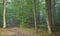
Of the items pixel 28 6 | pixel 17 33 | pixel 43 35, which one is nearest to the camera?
pixel 43 35

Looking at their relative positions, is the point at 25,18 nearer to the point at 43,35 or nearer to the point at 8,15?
the point at 8,15

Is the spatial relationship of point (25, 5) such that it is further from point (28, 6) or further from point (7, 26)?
point (7, 26)

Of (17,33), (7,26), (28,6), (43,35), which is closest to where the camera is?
(43,35)

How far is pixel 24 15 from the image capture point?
9.56 meters

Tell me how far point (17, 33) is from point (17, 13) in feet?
6.00

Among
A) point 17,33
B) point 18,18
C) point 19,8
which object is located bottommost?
point 17,33

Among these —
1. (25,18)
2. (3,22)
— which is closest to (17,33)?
(25,18)

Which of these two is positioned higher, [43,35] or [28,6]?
[28,6]

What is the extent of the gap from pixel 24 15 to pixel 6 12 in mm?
1468

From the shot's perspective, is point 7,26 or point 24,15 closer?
point 24,15

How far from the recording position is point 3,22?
10.2 metres

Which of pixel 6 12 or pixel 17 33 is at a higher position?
pixel 6 12

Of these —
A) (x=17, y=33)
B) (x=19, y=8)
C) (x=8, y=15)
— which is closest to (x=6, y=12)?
(x=8, y=15)

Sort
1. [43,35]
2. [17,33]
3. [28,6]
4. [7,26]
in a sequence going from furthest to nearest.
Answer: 1. [7,26]
2. [28,6]
3. [17,33]
4. [43,35]
